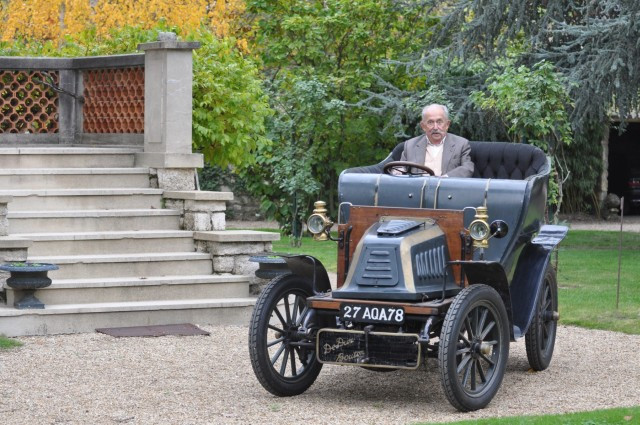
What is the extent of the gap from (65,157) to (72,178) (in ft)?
1.43

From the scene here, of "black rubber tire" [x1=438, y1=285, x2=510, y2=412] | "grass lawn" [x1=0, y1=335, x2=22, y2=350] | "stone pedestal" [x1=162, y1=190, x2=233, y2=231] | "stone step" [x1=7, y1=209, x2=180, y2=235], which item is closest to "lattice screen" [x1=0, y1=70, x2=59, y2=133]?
"stone step" [x1=7, y1=209, x2=180, y2=235]

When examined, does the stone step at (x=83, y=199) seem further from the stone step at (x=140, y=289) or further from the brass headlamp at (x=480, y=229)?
the brass headlamp at (x=480, y=229)

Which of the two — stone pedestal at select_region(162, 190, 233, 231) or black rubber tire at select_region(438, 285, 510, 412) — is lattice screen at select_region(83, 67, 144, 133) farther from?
black rubber tire at select_region(438, 285, 510, 412)

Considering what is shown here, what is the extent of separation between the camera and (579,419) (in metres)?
6.72

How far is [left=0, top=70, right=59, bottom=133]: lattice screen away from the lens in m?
13.1

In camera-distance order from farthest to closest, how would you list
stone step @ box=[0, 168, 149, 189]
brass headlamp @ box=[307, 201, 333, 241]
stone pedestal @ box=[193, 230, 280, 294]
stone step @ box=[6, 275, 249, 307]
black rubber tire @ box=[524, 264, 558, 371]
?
1. stone step @ box=[0, 168, 149, 189]
2. stone pedestal @ box=[193, 230, 280, 294]
3. stone step @ box=[6, 275, 249, 307]
4. black rubber tire @ box=[524, 264, 558, 371]
5. brass headlamp @ box=[307, 201, 333, 241]

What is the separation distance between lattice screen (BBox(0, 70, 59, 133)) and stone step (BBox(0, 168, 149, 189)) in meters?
1.70

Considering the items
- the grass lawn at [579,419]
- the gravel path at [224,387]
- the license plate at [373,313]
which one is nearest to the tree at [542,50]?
the gravel path at [224,387]

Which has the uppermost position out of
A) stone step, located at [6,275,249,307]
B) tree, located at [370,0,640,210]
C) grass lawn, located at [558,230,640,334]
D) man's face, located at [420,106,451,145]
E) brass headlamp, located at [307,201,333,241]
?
tree, located at [370,0,640,210]

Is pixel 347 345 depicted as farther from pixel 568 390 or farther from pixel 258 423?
pixel 568 390

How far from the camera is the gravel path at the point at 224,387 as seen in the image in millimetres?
7168

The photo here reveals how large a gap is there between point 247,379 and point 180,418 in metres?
1.31

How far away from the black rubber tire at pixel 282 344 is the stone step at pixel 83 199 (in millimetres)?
3940

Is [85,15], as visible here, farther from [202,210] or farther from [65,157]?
[202,210]
